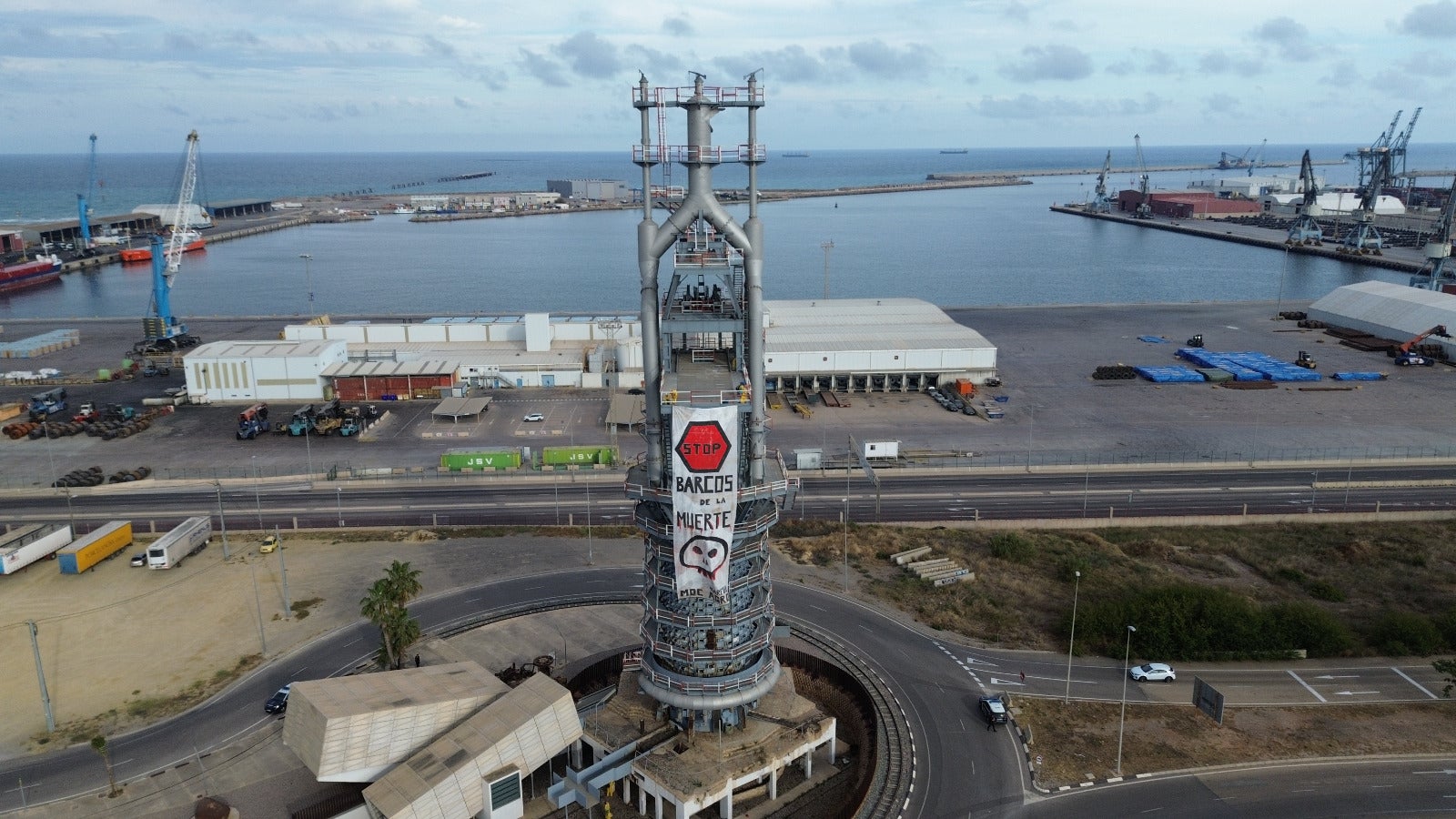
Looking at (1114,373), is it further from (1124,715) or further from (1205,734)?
(1205,734)

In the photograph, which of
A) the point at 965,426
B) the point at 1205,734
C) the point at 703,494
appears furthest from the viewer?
the point at 965,426

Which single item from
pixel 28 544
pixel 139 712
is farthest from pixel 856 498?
pixel 28 544

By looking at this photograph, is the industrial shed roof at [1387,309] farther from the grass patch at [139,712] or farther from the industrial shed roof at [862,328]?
the grass patch at [139,712]

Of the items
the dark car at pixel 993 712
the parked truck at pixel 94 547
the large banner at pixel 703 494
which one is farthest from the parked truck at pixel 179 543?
the dark car at pixel 993 712

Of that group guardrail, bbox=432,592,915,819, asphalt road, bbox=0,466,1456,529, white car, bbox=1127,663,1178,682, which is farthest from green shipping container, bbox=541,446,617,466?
white car, bbox=1127,663,1178,682

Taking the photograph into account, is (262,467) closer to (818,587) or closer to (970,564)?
(818,587)
